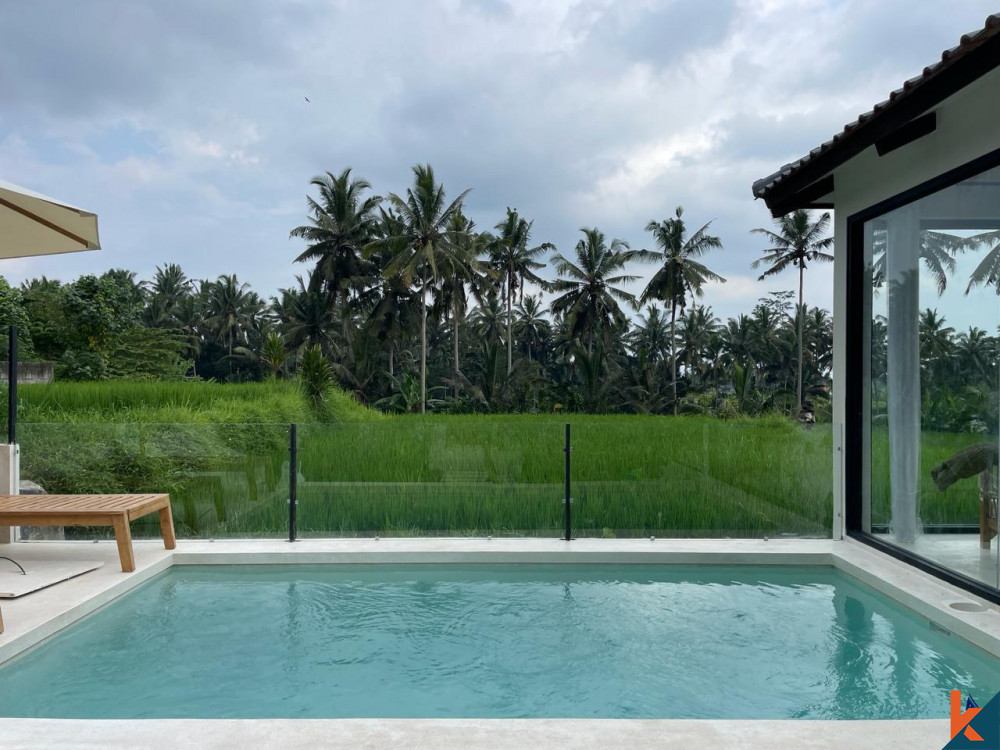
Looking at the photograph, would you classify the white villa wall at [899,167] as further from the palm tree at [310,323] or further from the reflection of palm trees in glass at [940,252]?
the palm tree at [310,323]

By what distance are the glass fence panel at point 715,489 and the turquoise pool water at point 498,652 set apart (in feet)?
2.75

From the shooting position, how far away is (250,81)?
37.6ft

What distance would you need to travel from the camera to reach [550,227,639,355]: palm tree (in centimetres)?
3659

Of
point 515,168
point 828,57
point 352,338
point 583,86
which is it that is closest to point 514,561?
point 828,57

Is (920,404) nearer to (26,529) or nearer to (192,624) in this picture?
(192,624)

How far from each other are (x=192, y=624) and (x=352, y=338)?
31514mm

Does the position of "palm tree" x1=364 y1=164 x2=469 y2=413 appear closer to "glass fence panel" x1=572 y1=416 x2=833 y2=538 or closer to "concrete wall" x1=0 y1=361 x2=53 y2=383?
"concrete wall" x1=0 y1=361 x2=53 y2=383

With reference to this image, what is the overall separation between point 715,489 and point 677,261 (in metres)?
30.7

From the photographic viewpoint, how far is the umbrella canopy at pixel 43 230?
4.66m

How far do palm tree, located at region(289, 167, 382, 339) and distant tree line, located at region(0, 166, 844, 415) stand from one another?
0.23 ft

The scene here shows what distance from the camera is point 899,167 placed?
545 cm

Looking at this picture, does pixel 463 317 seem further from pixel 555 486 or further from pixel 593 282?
pixel 555 486

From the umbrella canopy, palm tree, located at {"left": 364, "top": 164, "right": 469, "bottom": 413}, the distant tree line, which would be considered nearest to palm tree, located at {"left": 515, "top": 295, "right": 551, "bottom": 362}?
the distant tree line

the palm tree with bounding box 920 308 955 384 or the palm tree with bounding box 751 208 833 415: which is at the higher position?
the palm tree with bounding box 751 208 833 415
